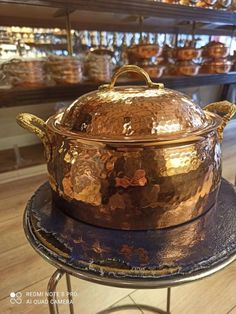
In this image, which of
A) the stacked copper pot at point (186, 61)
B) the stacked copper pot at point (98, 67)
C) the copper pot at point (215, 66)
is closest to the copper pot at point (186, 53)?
the stacked copper pot at point (186, 61)

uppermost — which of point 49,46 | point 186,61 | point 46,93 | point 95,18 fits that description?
point 95,18

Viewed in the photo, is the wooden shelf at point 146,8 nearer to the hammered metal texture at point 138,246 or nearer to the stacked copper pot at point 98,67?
the stacked copper pot at point 98,67

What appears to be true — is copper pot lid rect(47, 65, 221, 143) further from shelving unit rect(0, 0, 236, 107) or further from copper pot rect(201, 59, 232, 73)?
copper pot rect(201, 59, 232, 73)

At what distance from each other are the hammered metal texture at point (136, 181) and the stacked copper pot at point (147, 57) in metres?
1.33

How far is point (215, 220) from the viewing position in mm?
466

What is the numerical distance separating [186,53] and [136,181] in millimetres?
1644

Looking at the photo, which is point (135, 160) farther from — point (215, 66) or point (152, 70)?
point (215, 66)

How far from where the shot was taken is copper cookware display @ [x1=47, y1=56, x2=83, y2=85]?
56.2 inches

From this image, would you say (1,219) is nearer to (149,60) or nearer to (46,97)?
(46,97)

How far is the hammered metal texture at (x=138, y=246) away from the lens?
1.20 feet

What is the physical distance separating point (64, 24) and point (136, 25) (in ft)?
2.03

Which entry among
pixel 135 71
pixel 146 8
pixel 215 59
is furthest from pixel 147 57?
pixel 135 71

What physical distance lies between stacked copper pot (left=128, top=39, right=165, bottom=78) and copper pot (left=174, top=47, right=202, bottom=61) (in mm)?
151

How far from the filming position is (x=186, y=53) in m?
1.79
